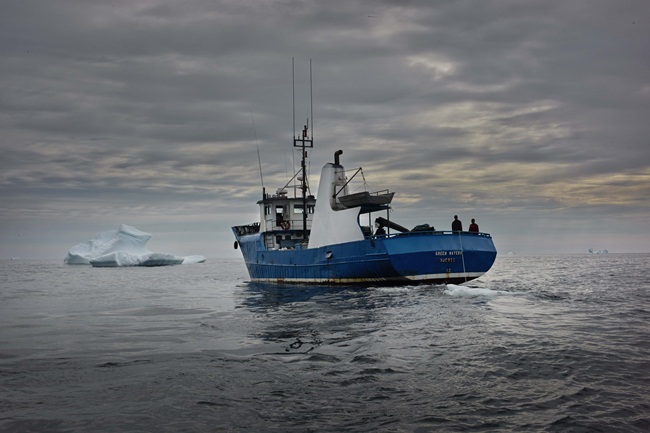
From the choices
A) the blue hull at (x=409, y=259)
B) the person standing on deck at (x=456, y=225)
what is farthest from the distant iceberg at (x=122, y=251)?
the person standing on deck at (x=456, y=225)

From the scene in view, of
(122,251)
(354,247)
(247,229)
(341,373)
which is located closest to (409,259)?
(354,247)

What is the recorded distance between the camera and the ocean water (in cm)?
638

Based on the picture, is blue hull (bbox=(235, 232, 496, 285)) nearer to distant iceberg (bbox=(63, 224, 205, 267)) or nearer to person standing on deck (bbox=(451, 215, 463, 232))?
person standing on deck (bbox=(451, 215, 463, 232))

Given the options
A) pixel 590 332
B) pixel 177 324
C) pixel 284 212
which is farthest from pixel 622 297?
pixel 284 212

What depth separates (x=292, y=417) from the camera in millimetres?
6500

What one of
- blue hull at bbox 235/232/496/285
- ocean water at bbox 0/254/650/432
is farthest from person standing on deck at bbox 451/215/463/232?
ocean water at bbox 0/254/650/432

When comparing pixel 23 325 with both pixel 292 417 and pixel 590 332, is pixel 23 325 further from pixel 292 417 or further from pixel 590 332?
pixel 590 332

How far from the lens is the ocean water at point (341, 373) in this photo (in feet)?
20.9

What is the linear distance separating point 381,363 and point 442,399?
2500 mm

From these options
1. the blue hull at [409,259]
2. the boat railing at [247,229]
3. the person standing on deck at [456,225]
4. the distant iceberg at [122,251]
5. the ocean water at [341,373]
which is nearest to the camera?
the ocean water at [341,373]

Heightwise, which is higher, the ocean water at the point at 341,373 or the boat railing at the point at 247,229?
the boat railing at the point at 247,229

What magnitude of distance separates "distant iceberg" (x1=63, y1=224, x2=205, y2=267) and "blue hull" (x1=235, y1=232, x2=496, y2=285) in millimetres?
79321

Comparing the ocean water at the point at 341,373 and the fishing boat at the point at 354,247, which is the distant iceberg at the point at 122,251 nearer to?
the fishing boat at the point at 354,247

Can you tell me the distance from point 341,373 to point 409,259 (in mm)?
17560
